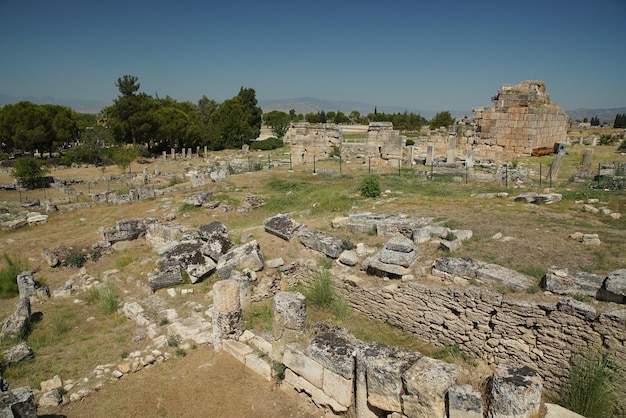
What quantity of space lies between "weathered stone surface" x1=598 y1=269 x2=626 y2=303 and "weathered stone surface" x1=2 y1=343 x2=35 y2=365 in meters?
10.7

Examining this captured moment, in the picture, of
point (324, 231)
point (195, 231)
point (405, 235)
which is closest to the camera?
point (405, 235)

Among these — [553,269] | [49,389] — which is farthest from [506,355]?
[49,389]

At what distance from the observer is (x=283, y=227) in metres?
12.4

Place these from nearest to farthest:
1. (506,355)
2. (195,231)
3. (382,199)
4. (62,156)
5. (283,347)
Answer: (283,347), (506,355), (195,231), (382,199), (62,156)

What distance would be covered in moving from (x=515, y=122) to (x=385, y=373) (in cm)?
2275

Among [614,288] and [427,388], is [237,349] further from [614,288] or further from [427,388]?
[614,288]

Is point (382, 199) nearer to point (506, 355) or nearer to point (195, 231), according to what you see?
point (195, 231)

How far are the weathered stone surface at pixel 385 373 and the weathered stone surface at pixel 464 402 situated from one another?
0.62m

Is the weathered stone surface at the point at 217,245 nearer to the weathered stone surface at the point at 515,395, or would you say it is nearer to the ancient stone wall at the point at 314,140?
the weathered stone surface at the point at 515,395

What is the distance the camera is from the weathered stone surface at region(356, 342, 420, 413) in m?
4.99

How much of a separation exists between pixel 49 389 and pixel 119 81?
42.1m

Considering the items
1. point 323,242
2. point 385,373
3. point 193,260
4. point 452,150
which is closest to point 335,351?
point 385,373

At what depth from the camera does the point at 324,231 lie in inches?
483

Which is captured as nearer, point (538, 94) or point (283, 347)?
point (283, 347)
